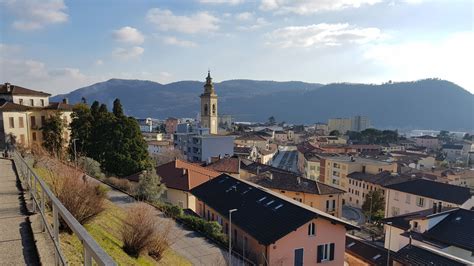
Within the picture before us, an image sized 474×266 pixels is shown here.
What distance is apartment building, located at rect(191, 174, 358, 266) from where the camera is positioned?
53.5 ft

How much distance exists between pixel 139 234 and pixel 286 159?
85.7 metres

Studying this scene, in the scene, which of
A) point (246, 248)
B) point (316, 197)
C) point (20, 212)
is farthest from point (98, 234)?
point (316, 197)

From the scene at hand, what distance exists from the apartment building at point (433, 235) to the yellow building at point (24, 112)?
103 feet

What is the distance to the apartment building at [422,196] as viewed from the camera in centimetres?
3114

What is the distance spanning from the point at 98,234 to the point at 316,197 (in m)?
25.0

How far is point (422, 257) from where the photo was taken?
1578 cm

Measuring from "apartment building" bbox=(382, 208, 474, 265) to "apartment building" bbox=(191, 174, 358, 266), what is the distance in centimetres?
362

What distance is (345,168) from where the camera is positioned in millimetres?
54250

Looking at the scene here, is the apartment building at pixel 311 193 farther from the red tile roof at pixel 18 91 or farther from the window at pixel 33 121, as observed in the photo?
the red tile roof at pixel 18 91

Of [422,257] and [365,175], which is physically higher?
[422,257]

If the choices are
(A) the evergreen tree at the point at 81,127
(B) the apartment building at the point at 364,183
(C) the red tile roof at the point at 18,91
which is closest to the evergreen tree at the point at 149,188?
(A) the evergreen tree at the point at 81,127

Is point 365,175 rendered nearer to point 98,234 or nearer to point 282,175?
point 282,175

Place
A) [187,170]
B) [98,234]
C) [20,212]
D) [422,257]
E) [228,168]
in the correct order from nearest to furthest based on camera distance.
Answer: [20,212], [98,234], [422,257], [187,170], [228,168]

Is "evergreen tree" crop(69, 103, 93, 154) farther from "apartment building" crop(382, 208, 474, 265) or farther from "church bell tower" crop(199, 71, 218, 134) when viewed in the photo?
"church bell tower" crop(199, 71, 218, 134)
